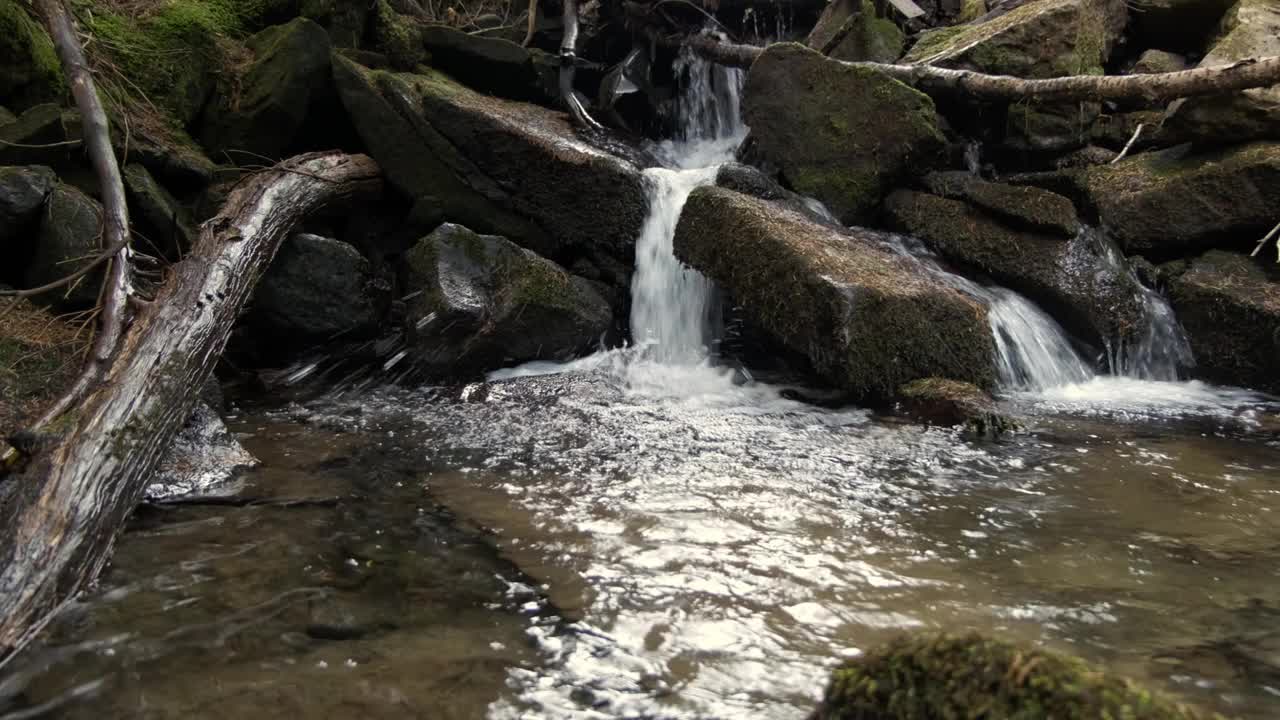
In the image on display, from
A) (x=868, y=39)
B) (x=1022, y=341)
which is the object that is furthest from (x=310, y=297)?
(x=868, y=39)

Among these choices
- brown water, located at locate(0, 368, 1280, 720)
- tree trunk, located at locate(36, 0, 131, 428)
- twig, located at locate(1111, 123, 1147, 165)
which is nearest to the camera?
brown water, located at locate(0, 368, 1280, 720)

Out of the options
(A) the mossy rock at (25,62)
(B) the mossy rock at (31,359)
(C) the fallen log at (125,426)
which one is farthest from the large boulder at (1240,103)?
(A) the mossy rock at (25,62)

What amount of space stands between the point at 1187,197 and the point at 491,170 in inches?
255

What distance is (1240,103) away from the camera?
267 inches

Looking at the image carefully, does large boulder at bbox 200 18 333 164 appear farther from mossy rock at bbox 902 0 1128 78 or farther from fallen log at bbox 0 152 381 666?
mossy rock at bbox 902 0 1128 78

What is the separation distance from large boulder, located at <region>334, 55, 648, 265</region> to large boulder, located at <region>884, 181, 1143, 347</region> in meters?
3.02

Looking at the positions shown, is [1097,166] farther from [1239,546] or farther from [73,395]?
[73,395]

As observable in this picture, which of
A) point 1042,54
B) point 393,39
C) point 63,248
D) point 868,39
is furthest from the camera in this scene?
point 868,39

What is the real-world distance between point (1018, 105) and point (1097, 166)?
103 centimetres

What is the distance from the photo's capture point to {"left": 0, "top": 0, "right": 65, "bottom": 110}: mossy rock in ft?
20.3

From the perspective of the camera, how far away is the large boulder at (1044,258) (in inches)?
265

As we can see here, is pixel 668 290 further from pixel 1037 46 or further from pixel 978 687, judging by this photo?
pixel 978 687

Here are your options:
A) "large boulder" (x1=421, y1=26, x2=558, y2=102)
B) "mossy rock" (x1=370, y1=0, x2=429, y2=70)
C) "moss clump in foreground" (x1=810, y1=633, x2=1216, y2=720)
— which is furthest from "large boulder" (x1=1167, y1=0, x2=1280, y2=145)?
"mossy rock" (x1=370, y1=0, x2=429, y2=70)

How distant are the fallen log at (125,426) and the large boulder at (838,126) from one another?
4.93 metres
